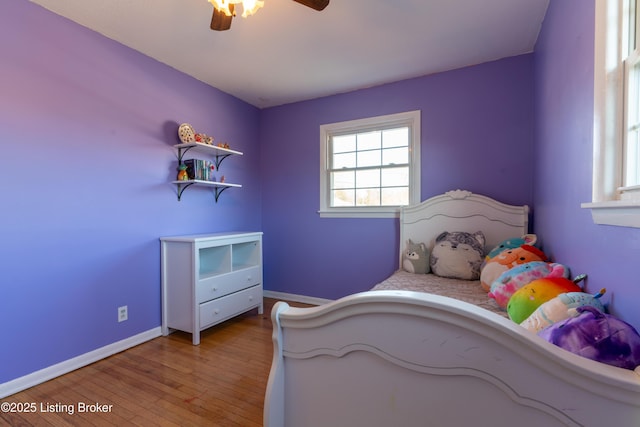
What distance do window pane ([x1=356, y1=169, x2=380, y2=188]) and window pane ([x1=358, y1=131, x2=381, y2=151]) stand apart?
261 mm

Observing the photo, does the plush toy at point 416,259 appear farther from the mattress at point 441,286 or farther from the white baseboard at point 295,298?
the white baseboard at point 295,298

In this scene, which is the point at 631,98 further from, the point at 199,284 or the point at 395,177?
the point at 199,284

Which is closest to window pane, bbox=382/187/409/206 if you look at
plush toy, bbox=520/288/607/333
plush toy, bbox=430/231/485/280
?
plush toy, bbox=430/231/485/280

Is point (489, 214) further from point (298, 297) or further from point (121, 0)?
point (121, 0)

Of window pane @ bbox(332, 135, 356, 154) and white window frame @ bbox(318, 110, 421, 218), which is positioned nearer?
white window frame @ bbox(318, 110, 421, 218)

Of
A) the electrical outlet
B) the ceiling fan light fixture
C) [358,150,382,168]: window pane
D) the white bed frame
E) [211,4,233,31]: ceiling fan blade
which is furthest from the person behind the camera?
[358,150,382,168]: window pane

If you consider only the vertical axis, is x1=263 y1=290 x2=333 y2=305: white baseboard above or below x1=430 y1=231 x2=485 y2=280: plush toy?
below

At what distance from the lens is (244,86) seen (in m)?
3.04

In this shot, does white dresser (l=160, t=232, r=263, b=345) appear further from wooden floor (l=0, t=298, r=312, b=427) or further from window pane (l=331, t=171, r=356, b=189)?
window pane (l=331, t=171, r=356, b=189)

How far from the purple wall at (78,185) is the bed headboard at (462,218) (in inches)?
86.5

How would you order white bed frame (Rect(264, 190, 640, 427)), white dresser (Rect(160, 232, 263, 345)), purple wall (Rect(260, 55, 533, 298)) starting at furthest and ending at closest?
purple wall (Rect(260, 55, 533, 298))
white dresser (Rect(160, 232, 263, 345))
white bed frame (Rect(264, 190, 640, 427))

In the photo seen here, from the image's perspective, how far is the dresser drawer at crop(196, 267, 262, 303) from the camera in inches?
93.8

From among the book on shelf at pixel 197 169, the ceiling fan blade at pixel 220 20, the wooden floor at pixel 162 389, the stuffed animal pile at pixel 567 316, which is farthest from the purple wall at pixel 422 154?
the ceiling fan blade at pixel 220 20

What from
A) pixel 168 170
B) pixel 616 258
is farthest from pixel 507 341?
pixel 168 170
